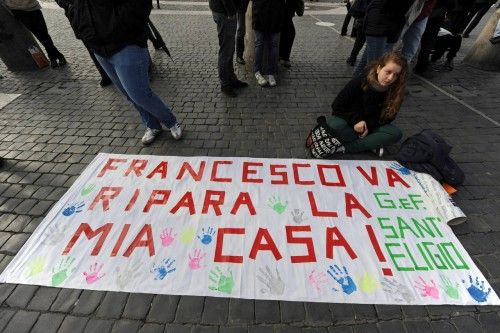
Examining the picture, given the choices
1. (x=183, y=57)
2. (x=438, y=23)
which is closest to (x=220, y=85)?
(x=183, y=57)

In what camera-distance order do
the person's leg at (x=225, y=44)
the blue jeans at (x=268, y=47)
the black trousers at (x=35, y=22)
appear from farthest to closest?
the black trousers at (x=35, y=22) → the blue jeans at (x=268, y=47) → the person's leg at (x=225, y=44)

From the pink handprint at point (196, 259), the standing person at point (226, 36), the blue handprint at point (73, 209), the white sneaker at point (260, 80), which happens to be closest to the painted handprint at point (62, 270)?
the blue handprint at point (73, 209)

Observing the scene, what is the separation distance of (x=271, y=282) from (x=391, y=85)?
2307mm

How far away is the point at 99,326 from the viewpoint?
72.7 inches

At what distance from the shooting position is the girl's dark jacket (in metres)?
2.38

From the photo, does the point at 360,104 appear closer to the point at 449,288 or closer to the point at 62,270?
the point at 449,288

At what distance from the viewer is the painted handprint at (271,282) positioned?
2.00 meters

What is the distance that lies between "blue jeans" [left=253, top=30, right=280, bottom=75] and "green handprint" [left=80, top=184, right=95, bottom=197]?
3.28m

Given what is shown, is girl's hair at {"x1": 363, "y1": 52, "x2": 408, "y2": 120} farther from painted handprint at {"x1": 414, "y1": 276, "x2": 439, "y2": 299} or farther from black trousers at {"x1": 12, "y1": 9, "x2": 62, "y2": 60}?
black trousers at {"x1": 12, "y1": 9, "x2": 62, "y2": 60}

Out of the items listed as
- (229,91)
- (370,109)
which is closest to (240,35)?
(229,91)

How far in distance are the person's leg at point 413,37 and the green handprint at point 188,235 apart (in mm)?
4095

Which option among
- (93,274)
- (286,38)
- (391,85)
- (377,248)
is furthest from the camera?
(286,38)

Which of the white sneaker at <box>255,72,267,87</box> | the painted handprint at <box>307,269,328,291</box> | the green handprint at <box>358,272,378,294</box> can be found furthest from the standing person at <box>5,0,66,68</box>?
the green handprint at <box>358,272,378,294</box>

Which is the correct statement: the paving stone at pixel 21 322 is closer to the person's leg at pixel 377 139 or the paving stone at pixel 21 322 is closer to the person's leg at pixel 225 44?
the person's leg at pixel 377 139
